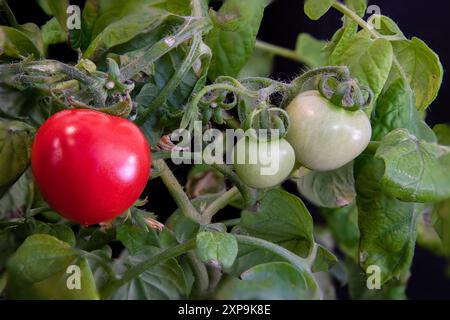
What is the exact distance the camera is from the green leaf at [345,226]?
0.78 meters

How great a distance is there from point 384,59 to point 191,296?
257 millimetres

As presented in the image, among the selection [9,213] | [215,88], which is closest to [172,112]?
[215,88]

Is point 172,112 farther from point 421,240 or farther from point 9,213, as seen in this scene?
point 421,240

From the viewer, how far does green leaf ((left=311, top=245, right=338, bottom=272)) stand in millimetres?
525

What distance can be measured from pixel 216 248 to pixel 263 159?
76mm

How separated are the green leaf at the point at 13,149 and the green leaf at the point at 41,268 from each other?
0.05 m

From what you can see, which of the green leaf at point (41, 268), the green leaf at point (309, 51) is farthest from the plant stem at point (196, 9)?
the green leaf at point (309, 51)

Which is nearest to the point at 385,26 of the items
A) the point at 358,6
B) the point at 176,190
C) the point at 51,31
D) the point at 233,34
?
the point at 358,6

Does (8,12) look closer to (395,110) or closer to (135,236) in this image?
(135,236)

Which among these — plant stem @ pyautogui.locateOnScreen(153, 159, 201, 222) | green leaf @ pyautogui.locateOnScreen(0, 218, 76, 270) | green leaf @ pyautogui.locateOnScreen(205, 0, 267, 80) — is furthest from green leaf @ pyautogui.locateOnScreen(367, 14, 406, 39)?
green leaf @ pyautogui.locateOnScreen(0, 218, 76, 270)

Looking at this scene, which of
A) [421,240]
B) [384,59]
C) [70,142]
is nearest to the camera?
[70,142]

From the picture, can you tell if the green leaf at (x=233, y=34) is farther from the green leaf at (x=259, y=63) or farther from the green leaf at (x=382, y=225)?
the green leaf at (x=259, y=63)

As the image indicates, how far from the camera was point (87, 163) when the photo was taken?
39 centimetres
